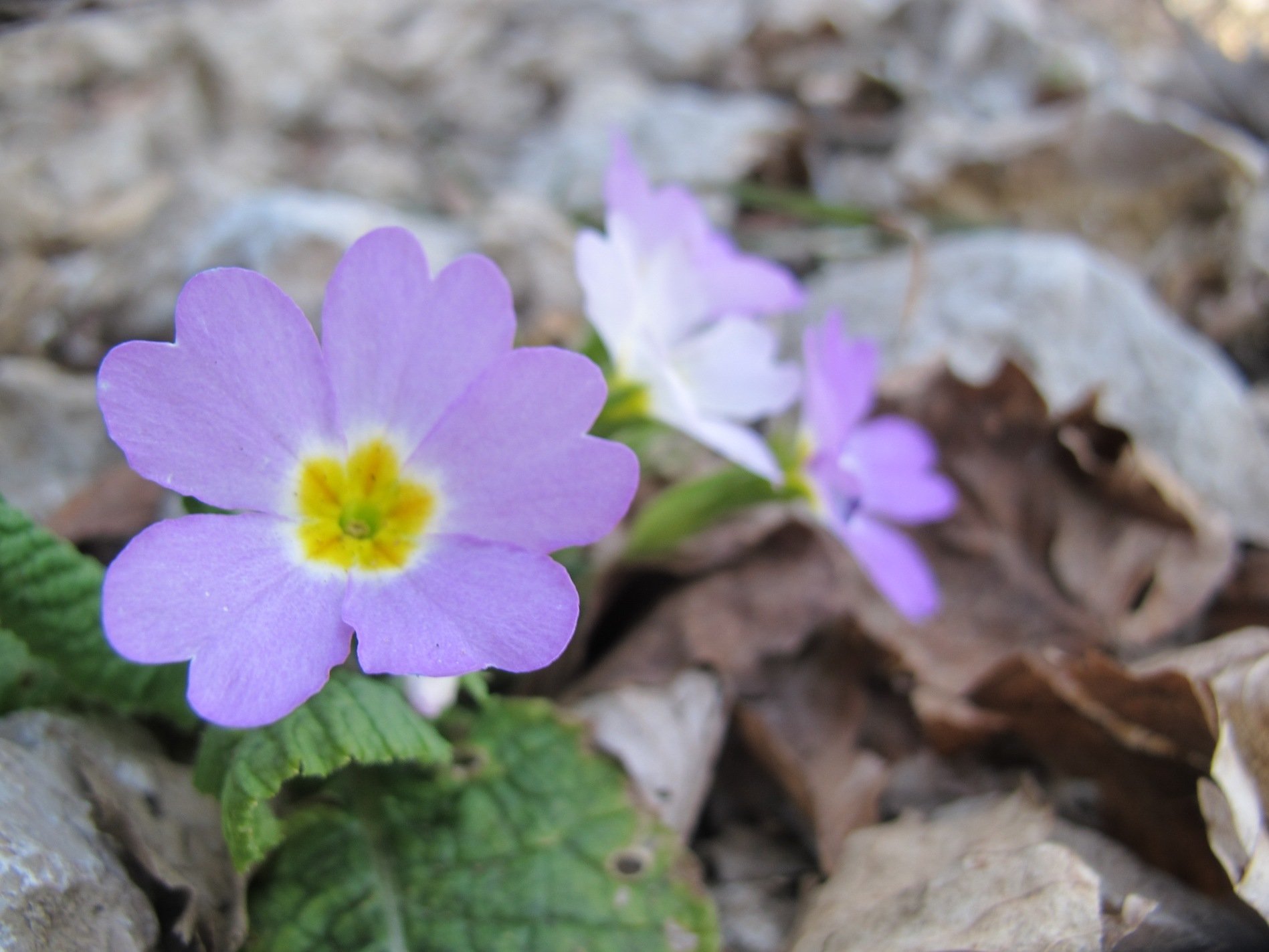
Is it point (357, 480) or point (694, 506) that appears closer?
point (357, 480)

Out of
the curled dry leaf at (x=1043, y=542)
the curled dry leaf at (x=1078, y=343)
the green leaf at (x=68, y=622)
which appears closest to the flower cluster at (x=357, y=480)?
the green leaf at (x=68, y=622)

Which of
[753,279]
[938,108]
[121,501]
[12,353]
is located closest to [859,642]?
[753,279]

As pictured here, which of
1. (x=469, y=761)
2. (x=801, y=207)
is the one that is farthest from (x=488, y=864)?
(x=801, y=207)

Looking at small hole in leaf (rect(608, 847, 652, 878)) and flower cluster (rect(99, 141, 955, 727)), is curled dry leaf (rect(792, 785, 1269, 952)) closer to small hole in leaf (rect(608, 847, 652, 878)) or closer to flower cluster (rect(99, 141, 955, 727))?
small hole in leaf (rect(608, 847, 652, 878))

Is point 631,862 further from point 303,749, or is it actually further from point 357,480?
point 357,480

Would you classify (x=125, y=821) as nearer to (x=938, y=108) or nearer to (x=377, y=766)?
(x=377, y=766)

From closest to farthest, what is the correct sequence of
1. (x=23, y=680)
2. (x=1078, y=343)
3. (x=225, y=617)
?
1. (x=225, y=617)
2. (x=23, y=680)
3. (x=1078, y=343)

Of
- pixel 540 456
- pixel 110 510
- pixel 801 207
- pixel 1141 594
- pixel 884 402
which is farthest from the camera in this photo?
pixel 801 207
